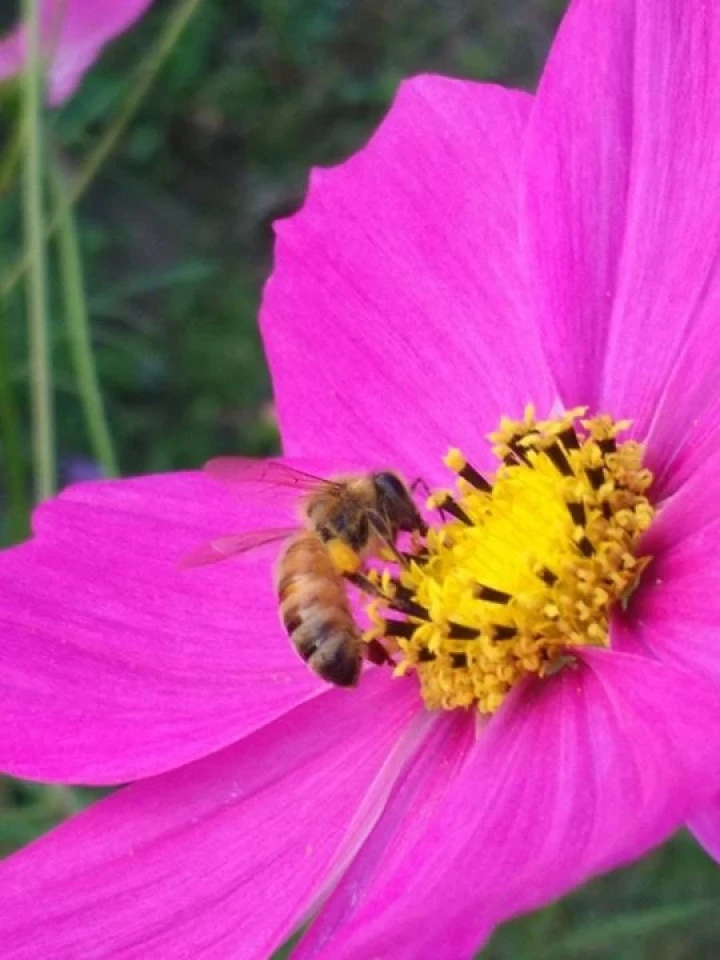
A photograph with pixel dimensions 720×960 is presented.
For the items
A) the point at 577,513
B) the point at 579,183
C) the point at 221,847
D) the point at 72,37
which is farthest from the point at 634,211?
the point at 72,37

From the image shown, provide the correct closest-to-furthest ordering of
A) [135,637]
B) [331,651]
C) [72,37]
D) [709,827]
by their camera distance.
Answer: [709,827] < [331,651] < [135,637] < [72,37]

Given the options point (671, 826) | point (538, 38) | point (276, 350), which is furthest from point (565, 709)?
point (538, 38)

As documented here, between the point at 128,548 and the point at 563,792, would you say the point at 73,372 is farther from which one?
the point at 563,792

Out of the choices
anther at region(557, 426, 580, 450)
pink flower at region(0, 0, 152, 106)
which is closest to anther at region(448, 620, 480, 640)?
anther at region(557, 426, 580, 450)

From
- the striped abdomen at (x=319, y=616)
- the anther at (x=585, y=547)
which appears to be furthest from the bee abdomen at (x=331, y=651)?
the anther at (x=585, y=547)

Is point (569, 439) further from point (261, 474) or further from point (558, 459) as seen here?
point (261, 474)

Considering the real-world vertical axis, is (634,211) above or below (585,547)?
above
